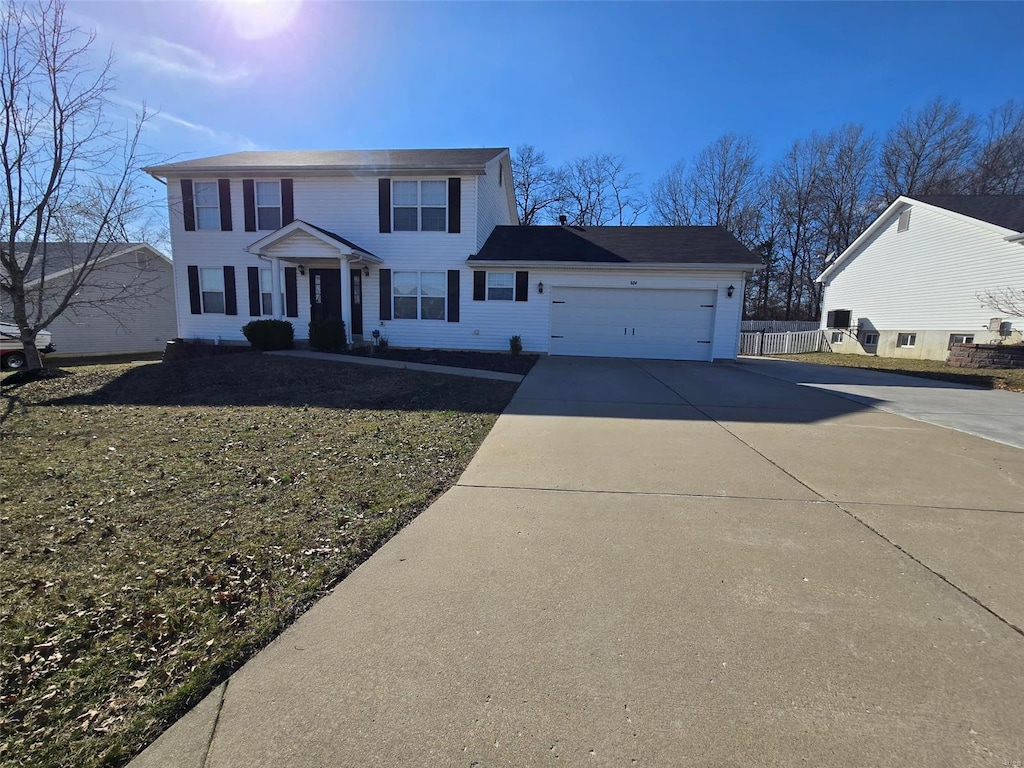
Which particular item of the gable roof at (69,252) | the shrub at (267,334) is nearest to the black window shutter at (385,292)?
the shrub at (267,334)

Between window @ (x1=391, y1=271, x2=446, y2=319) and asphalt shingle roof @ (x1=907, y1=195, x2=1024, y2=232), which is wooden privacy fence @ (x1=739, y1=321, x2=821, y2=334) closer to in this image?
asphalt shingle roof @ (x1=907, y1=195, x2=1024, y2=232)

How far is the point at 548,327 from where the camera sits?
14625 millimetres

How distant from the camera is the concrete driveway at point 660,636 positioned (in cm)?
162

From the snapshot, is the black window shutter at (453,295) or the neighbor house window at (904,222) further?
the neighbor house window at (904,222)

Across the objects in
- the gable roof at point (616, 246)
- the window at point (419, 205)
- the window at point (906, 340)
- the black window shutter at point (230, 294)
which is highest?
the window at point (419, 205)

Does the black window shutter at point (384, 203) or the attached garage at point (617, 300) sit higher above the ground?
the black window shutter at point (384, 203)

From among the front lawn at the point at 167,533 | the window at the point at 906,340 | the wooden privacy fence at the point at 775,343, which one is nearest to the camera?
the front lawn at the point at 167,533

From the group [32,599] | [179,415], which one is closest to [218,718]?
[32,599]

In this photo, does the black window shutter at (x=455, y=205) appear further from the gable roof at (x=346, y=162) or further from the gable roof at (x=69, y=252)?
the gable roof at (x=69, y=252)

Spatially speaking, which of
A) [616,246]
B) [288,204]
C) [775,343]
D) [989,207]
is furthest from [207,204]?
[989,207]

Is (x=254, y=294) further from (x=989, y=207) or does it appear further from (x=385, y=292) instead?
(x=989, y=207)

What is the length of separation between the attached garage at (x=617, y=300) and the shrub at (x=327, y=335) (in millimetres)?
3831

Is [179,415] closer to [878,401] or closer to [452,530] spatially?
[452,530]

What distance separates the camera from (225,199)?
1477cm
